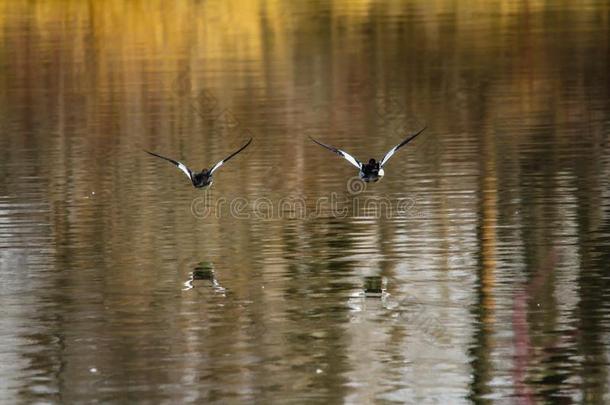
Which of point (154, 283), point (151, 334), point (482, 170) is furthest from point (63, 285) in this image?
point (482, 170)

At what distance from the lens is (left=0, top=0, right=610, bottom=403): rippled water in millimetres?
19500

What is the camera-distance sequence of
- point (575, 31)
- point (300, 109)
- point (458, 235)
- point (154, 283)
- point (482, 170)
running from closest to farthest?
point (154, 283), point (458, 235), point (482, 170), point (300, 109), point (575, 31)

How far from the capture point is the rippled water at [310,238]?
768 inches

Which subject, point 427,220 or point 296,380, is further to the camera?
point 427,220

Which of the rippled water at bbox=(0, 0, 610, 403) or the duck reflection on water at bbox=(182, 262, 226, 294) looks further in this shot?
the duck reflection on water at bbox=(182, 262, 226, 294)

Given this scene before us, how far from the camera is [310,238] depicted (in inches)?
1057

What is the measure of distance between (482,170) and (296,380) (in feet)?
48.6

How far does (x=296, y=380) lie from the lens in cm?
1903

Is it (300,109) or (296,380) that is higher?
(300,109)

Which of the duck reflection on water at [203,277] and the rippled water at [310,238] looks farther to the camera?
the duck reflection on water at [203,277]

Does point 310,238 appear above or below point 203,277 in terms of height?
above

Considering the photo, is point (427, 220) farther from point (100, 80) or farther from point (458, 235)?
point (100, 80)

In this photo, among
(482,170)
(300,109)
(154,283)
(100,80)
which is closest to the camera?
(154,283)

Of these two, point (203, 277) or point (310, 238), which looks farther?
point (310, 238)
